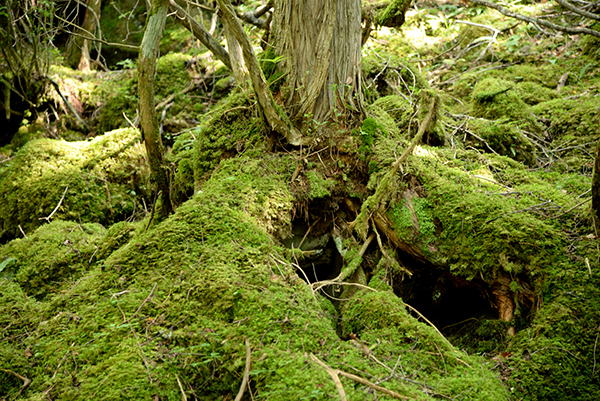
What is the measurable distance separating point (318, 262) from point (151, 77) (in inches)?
84.5

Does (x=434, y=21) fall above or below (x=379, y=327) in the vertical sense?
above

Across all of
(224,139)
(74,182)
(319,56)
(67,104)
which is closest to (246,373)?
(224,139)

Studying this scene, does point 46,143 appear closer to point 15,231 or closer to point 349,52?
point 15,231

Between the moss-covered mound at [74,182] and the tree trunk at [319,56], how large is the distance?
282 centimetres

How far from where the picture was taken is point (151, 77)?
3238 millimetres

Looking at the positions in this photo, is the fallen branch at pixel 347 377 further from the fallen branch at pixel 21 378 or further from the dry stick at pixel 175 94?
the dry stick at pixel 175 94

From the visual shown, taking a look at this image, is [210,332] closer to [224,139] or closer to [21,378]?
[21,378]

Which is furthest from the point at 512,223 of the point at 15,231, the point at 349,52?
the point at 15,231

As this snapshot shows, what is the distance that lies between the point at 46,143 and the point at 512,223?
222 inches

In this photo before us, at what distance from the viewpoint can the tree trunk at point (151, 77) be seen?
10.5ft

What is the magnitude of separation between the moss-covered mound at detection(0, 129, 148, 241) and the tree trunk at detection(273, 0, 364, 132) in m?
2.82

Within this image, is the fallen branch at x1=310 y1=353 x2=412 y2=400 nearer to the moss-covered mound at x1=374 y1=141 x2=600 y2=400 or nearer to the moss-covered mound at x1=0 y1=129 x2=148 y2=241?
the moss-covered mound at x1=374 y1=141 x2=600 y2=400

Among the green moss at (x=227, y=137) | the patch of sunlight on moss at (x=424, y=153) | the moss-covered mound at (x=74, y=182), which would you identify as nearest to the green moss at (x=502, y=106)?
the patch of sunlight on moss at (x=424, y=153)

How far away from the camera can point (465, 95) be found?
7059 mm
